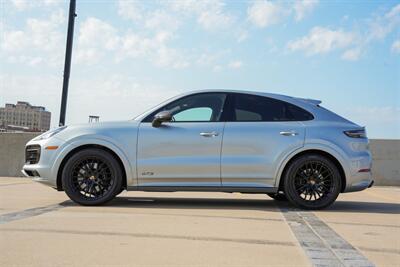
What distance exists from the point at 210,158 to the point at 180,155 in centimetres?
39

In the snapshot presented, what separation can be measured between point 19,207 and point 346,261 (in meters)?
4.31

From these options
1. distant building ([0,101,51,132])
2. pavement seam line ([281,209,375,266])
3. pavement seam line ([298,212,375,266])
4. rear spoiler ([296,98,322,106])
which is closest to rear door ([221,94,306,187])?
rear spoiler ([296,98,322,106])

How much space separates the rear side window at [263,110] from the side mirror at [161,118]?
2.81 ft

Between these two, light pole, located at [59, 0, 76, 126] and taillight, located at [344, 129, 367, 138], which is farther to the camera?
light pole, located at [59, 0, 76, 126]

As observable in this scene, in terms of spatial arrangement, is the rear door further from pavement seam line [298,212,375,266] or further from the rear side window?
pavement seam line [298,212,375,266]

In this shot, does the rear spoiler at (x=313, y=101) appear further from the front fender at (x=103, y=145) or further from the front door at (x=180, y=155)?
the front fender at (x=103, y=145)

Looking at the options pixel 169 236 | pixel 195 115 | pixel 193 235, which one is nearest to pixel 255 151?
pixel 195 115

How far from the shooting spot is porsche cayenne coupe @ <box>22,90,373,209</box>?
6684mm

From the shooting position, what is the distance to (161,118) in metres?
6.66

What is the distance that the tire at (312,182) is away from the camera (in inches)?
263

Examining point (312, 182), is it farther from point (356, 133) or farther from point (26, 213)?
point (26, 213)

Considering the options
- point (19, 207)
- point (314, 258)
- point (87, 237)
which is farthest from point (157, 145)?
point (314, 258)

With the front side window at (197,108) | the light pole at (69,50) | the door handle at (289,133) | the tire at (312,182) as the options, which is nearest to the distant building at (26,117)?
the light pole at (69,50)

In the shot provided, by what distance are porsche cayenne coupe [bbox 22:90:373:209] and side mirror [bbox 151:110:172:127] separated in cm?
1
